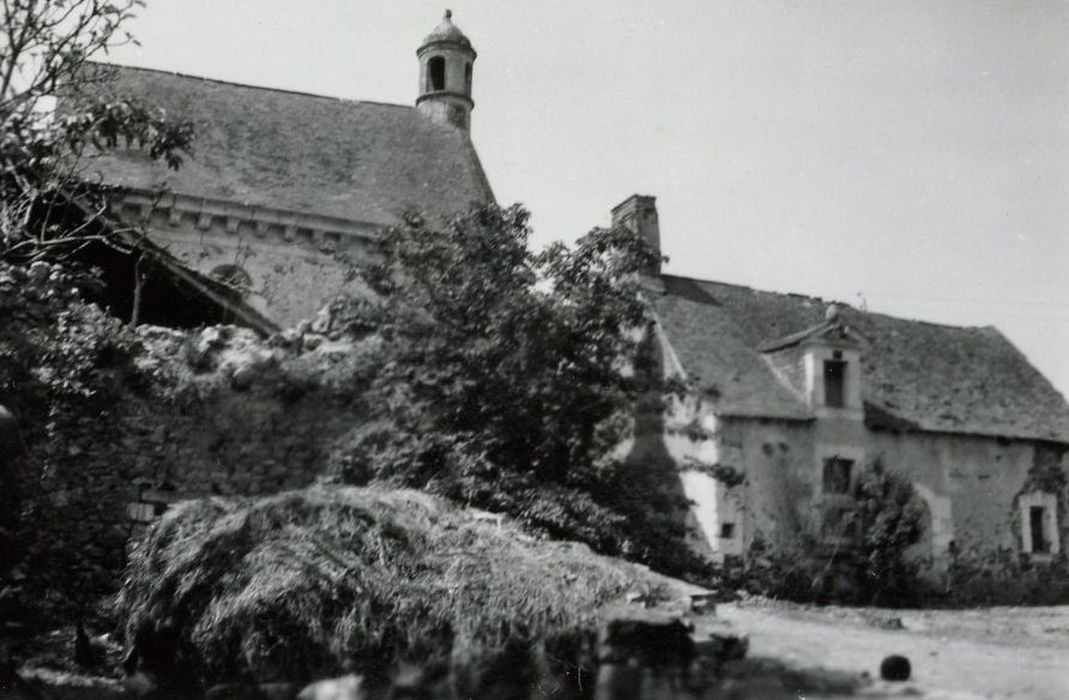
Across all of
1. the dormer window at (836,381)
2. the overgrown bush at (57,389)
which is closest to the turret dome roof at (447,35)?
the dormer window at (836,381)

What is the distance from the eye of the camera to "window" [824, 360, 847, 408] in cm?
1908

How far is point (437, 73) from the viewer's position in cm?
2645

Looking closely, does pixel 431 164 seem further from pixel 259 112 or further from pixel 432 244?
pixel 432 244

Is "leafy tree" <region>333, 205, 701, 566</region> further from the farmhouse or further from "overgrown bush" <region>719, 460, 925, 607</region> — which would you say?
"overgrown bush" <region>719, 460, 925, 607</region>

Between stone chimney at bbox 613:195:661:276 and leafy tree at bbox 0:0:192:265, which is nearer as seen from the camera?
leafy tree at bbox 0:0:192:265

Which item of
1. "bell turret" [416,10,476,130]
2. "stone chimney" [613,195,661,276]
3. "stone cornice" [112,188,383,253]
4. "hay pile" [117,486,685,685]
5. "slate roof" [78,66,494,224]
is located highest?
"bell turret" [416,10,476,130]

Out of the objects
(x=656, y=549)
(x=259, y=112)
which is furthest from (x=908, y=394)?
(x=259, y=112)

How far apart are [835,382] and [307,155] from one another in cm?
1222

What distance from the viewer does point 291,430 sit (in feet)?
34.1

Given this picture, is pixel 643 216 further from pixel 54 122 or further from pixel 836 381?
pixel 54 122

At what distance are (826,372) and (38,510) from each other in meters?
14.5

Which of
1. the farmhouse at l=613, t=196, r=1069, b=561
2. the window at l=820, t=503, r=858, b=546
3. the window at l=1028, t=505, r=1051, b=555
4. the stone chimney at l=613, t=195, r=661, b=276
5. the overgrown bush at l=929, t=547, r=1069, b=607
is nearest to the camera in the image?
the window at l=820, t=503, r=858, b=546

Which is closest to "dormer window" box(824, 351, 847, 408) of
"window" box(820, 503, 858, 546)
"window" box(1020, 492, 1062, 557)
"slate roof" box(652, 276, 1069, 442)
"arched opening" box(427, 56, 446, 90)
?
"slate roof" box(652, 276, 1069, 442)

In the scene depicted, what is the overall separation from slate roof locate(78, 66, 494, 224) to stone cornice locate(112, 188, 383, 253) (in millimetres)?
252
